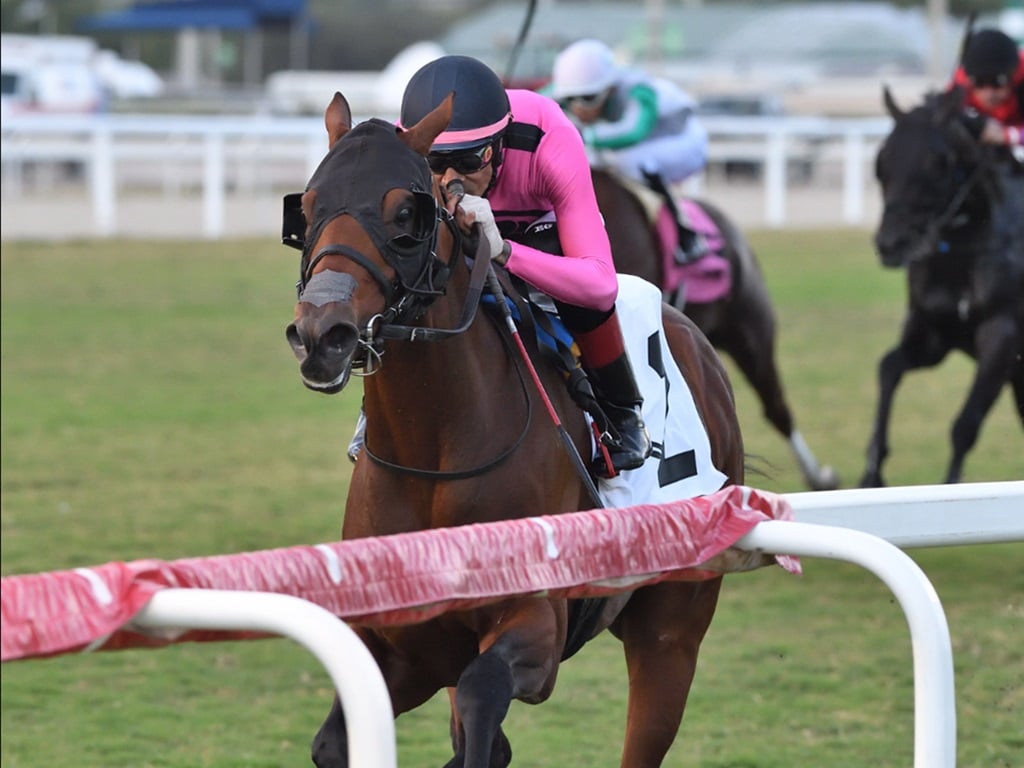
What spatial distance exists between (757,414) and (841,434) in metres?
1.14

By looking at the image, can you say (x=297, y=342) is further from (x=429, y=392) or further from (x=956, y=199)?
(x=956, y=199)

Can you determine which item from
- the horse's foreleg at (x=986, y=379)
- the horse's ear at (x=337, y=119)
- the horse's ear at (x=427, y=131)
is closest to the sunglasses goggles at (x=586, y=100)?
the horse's foreleg at (x=986, y=379)

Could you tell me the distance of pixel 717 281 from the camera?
318 inches

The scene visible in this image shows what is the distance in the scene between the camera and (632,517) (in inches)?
98.2

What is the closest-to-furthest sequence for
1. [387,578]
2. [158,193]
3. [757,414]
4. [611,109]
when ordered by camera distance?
[387,578] → [611,109] → [757,414] → [158,193]

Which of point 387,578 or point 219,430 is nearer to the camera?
point 387,578

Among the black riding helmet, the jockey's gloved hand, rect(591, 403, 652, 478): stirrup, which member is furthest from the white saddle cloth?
the black riding helmet

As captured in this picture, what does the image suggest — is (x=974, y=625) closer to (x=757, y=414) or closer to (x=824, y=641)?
(x=824, y=641)

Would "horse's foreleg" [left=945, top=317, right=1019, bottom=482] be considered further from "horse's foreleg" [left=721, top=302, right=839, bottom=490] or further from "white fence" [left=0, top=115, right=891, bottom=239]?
Answer: "white fence" [left=0, top=115, right=891, bottom=239]

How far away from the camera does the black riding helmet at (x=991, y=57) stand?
7.68 meters

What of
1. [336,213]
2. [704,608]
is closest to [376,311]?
[336,213]

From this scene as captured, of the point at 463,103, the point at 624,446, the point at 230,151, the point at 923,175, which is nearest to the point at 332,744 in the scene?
the point at 624,446

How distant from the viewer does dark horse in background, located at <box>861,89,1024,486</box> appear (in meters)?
7.31

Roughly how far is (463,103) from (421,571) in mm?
1419
